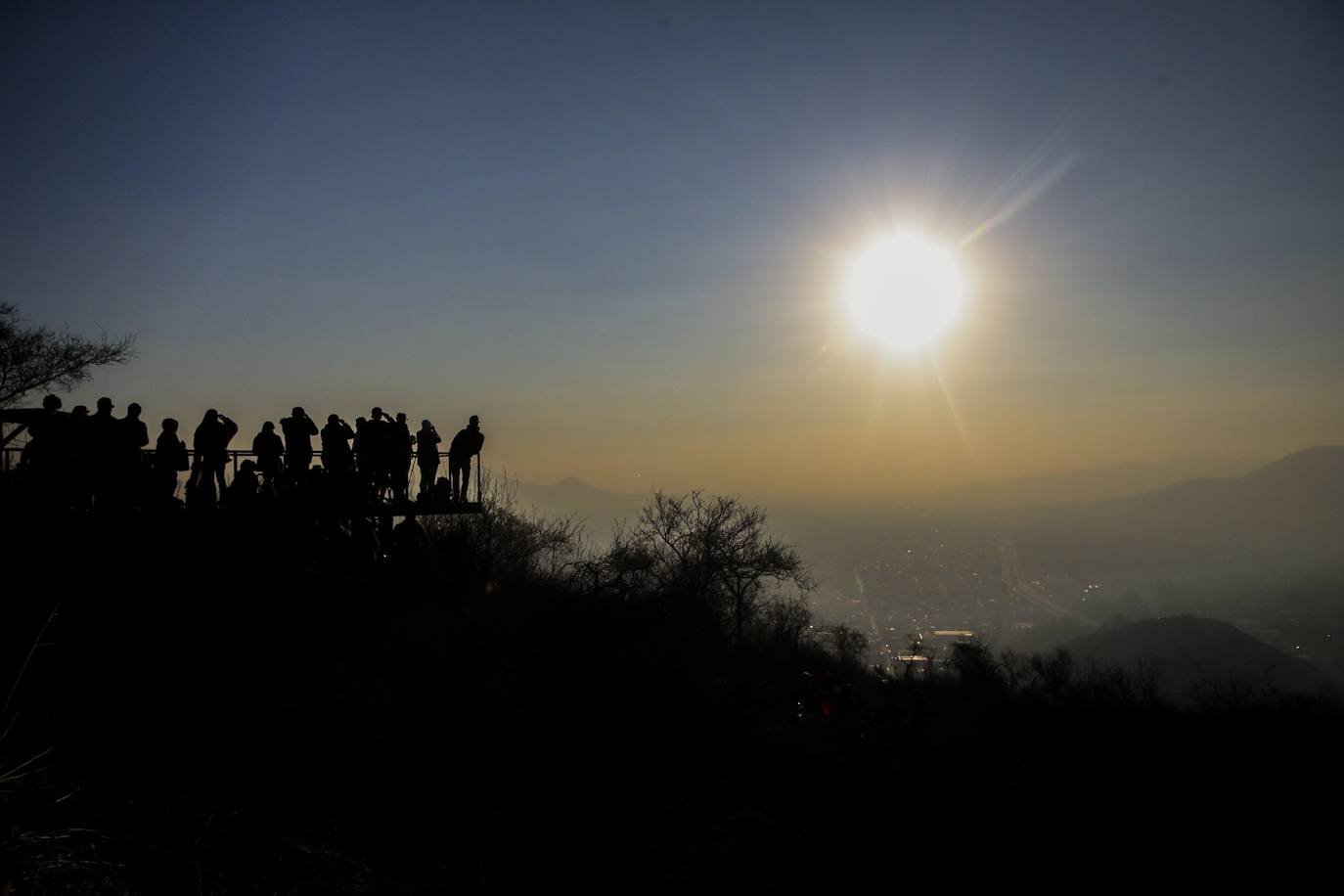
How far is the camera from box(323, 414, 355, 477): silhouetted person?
1673 centimetres

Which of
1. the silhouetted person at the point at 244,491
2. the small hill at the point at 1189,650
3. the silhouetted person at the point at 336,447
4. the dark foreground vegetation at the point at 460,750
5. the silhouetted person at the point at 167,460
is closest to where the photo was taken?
the dark foreground vegetation at the point at 460,750

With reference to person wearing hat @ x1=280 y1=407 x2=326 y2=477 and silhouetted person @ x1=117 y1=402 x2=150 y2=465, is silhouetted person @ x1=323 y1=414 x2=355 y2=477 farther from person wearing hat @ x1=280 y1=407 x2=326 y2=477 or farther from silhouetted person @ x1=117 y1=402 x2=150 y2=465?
silhouetted person @ x1=117 y1=402 x2=150 y2=465

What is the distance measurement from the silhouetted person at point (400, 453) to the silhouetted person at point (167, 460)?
4601mm

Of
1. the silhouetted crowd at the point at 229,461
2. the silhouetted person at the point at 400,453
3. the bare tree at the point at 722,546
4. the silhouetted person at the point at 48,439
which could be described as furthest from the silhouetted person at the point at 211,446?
the bare tree at the point at 722,546

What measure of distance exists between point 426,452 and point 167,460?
621 cm

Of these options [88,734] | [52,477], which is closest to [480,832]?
[88,734]

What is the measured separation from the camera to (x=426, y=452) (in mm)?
19516

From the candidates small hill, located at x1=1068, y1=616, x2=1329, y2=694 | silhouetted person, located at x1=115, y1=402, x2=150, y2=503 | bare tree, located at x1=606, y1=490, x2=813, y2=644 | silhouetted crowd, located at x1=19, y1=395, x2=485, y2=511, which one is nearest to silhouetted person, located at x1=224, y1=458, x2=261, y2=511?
silhouetted crowd, located at x1=19, y1=395, x2=485, y2=511

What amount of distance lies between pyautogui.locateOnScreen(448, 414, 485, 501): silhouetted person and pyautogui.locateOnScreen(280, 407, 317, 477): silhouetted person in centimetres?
447

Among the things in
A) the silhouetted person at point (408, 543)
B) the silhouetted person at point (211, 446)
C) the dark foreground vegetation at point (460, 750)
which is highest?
the silhouetted person at point (211, 446)

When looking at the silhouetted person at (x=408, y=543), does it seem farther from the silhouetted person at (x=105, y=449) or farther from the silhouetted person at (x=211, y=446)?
the silhouetted person at (x=105, y=449)

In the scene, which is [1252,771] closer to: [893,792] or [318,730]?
[893,792]

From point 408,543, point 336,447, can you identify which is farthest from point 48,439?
point 408,543

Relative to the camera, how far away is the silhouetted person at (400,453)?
18.3 m
